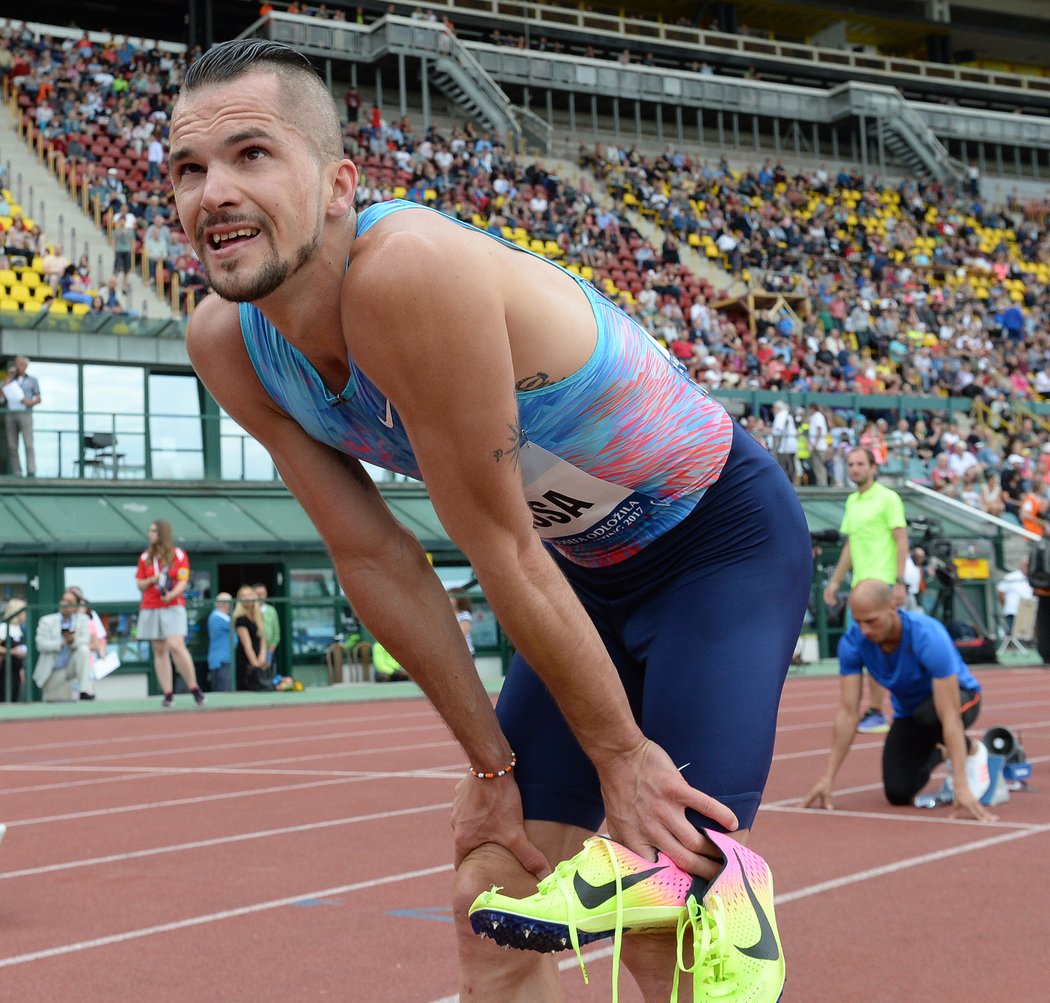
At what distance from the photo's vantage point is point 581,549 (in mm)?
2674

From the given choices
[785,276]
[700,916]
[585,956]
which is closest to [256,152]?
[700,916]

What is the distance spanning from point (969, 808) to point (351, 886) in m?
3.11

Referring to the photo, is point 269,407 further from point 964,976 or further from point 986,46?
point 986,46

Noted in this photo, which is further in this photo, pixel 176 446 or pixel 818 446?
pixel 818 446

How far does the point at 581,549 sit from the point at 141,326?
742 inches

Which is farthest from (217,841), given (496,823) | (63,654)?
(63,654)

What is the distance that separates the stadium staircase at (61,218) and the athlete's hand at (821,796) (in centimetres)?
1716

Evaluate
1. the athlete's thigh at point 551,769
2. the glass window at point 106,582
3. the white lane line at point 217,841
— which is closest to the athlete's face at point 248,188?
the athlete's thigh at point 551,769

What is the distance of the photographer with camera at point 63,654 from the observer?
1579 cm

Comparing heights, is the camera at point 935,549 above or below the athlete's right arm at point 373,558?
above

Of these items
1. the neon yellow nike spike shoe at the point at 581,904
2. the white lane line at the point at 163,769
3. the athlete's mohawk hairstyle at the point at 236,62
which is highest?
the athlete's mohawk hairstyle at the point at 236,62

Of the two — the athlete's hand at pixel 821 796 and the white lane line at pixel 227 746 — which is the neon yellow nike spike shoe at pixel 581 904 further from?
the white lane line at pixel 227 746

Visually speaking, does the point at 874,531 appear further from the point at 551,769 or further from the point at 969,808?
the point at 551,769

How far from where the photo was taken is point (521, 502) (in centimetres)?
215
